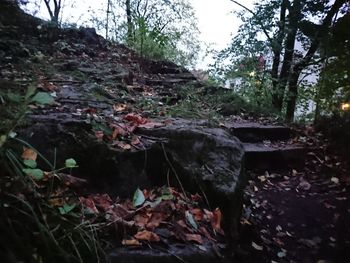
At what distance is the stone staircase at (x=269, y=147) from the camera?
4133 millimetres

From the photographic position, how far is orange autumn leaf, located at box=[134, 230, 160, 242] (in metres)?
1.57

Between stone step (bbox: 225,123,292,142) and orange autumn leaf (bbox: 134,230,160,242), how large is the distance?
9.87 feet

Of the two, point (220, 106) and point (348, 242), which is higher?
point (220, 106)

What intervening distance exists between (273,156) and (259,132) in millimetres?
617

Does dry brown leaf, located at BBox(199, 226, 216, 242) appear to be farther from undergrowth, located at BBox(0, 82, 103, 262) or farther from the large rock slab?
undergrowth, located at BBox(0, 82, 103, 262)

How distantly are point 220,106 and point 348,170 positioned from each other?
7.41ft

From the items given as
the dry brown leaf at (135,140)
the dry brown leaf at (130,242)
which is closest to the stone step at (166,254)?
the dry brown leaf at (130,242)

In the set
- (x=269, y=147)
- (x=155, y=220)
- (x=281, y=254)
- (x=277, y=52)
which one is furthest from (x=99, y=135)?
(x=277, y=52)

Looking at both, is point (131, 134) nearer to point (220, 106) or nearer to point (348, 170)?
point (348, 170)

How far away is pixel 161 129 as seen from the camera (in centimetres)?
253

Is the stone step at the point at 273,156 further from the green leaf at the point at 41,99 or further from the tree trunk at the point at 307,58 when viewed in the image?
the green leaf at the point at 41,99

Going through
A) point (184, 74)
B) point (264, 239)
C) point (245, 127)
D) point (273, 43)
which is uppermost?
point (273, 43)

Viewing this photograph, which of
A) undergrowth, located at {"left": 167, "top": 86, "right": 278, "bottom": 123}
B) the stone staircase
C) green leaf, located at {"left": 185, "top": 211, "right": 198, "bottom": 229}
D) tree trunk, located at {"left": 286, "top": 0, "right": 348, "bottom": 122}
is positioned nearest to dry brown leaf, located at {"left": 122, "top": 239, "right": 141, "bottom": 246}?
green leaf, located at {"left": 185, "top": 211, "right": 198, "bottom": 229}

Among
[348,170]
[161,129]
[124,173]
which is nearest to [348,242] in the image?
[348,170]
